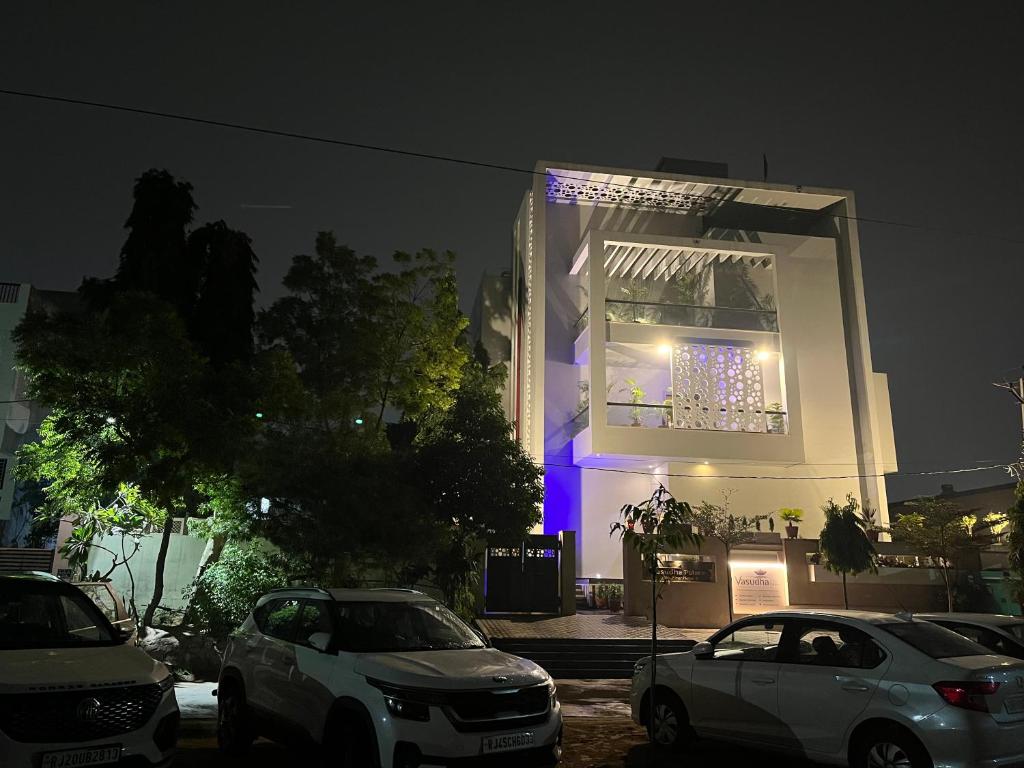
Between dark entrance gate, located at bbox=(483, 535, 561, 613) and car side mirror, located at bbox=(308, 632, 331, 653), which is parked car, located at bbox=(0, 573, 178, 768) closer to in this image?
car side mirror, located at bbox=(308, 632, 331, 653)

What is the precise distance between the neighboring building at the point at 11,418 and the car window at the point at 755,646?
22.5 meters

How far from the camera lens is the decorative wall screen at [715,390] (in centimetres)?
2205

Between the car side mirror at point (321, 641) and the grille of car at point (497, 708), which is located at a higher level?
the car side mirror at point (321, 641)

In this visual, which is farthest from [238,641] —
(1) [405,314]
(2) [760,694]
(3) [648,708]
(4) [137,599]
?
(1) [405,314]

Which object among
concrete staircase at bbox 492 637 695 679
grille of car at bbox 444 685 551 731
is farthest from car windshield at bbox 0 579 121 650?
concrete staircase at bbox 492 637 695 679

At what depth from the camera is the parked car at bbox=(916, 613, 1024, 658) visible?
686cm

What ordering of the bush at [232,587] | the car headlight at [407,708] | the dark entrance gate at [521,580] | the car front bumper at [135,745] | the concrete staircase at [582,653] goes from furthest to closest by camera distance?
the dark entrance gate at [521,580] → the concrete staircase at [582,653] → the bush at [232,587] → the car headlight at [407,708] → the car front bumper at [135,745]

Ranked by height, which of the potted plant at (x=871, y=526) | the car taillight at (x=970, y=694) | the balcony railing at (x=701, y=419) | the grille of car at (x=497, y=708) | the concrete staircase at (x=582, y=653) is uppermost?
the balcony railing at (x=701, y=419)

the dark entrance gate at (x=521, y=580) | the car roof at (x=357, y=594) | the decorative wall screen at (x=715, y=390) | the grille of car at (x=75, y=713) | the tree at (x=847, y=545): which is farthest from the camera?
the decorative wall screen at (x=715, y=390)

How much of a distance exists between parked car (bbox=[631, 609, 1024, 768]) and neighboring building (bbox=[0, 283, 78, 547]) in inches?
886

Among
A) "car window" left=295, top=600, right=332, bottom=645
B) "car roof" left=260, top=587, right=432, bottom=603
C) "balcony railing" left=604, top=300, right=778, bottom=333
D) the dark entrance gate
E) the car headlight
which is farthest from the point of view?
"balcony railing" left=604, top=300, right=778, bottom=333

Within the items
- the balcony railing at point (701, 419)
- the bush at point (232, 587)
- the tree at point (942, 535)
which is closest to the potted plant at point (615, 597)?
the balcony railing at point (701, 419)

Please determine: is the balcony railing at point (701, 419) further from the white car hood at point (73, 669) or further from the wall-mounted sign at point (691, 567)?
the white car hood at point (73, 669)

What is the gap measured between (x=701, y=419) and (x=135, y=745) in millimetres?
19259
